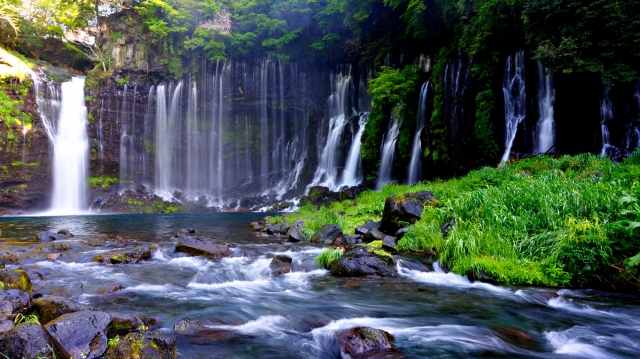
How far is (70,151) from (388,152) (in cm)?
2531

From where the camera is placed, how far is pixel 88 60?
114ft

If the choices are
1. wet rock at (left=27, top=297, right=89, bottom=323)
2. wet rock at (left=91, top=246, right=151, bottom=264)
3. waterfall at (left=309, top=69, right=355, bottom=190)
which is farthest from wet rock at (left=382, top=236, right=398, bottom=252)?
waterfall at (left=309, top=69, right=355, bottom=190)

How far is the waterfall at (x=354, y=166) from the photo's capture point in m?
27.3

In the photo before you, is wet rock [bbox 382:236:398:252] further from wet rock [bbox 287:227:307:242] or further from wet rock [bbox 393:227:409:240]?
wet rock [bbox 287:227:307:242]

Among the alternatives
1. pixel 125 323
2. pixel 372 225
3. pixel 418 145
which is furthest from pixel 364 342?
pixel 418 145

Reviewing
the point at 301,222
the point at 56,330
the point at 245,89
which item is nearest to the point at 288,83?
the point at 245,89

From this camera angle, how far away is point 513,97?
17.1 metres

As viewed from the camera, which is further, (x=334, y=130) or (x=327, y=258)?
(x=334, y=130)

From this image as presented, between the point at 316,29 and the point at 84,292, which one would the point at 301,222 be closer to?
the point at 84,292

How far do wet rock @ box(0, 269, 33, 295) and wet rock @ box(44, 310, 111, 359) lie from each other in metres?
2.46

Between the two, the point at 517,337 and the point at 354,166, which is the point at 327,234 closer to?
the point at 517,337

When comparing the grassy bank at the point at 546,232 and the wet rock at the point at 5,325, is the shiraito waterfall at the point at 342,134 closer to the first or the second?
the grassy bank at the point at 546,232

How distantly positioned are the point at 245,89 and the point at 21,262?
96.9 ft

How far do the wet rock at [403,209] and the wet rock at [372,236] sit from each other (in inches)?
21.3
